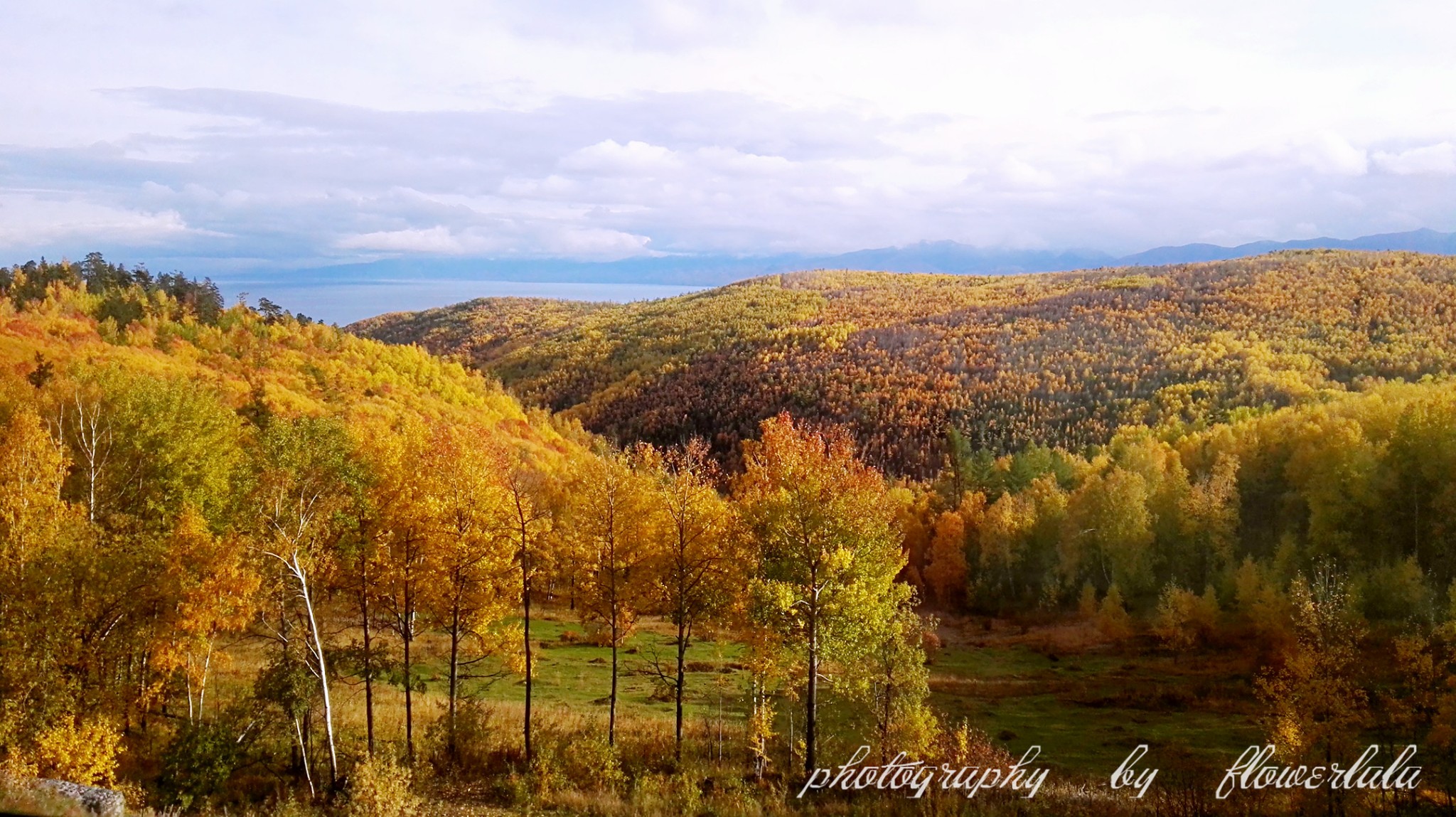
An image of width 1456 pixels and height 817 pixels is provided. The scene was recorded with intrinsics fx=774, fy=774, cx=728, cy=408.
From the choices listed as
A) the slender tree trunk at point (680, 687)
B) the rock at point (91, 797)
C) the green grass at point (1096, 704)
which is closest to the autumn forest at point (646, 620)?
the slender tree trunk at point (680, 687)

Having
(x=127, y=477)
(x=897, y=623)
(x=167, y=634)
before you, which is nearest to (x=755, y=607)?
(x=897, y=623)

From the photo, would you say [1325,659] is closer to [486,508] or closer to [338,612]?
[486,508]

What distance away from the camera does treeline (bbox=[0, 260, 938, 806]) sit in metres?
22.4

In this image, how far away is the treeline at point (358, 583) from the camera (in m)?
22.4

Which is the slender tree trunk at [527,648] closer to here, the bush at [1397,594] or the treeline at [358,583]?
the treeline at [358,583]

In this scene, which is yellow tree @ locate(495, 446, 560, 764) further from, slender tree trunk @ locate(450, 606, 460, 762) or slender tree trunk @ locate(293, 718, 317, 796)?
slender tree trunk @ locate(293, 718, 317, 796)

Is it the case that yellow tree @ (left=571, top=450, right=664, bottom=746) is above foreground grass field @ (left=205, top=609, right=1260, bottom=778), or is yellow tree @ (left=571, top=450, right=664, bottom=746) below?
above

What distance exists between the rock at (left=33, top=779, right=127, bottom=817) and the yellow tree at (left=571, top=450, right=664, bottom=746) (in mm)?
14362

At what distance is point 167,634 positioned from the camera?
23391 millimetres

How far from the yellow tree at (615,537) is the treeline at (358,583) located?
0.26 feet

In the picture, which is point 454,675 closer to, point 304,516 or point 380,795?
point 304,516

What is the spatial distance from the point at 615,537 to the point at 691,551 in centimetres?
282

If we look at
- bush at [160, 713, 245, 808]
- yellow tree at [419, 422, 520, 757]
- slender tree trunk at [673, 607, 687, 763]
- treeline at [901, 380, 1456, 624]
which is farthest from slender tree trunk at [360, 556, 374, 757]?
treeline at [901, 380, 1456, 624]

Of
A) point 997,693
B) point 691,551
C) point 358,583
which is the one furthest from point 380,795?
point 997,693
